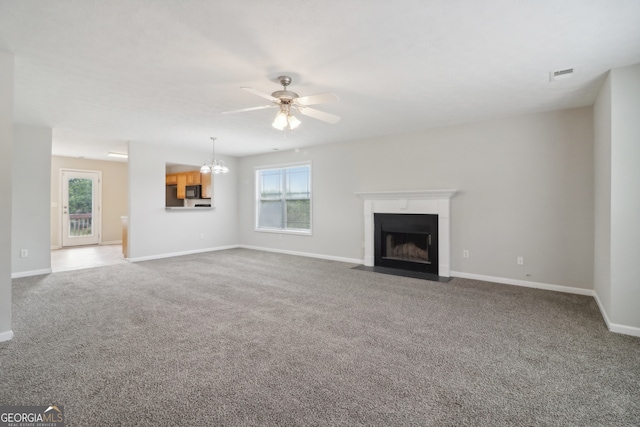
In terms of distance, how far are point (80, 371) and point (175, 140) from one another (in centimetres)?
490

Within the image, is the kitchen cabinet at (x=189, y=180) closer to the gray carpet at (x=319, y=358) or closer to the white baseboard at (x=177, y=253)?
the white baseboard at (x=177, y=253)

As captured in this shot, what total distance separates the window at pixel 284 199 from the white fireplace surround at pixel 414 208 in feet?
5.16

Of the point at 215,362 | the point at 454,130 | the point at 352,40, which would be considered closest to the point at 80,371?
the point at 215,362

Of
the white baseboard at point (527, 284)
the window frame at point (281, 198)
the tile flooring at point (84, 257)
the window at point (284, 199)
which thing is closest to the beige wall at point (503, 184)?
the white baseboard at point (527, 284)

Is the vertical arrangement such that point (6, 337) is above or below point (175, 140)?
below

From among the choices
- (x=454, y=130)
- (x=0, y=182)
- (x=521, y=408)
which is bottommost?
(x=521, y=408)

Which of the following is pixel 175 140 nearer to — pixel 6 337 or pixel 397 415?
pixel 6 337

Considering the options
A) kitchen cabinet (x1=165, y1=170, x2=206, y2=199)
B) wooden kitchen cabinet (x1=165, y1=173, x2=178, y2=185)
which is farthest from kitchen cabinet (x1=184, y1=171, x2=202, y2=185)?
wooden kitchen cabinet (x1=165, y1=173, x2=178, y2=185)

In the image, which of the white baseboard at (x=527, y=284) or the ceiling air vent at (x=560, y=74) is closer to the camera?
the ceiling air vent at (x=560, y=74)

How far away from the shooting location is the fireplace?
507 centimetres

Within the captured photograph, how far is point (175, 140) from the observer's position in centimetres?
602

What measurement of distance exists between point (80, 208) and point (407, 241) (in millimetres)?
8959

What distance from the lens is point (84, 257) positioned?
662 cm

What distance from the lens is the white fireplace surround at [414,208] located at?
487 cm
